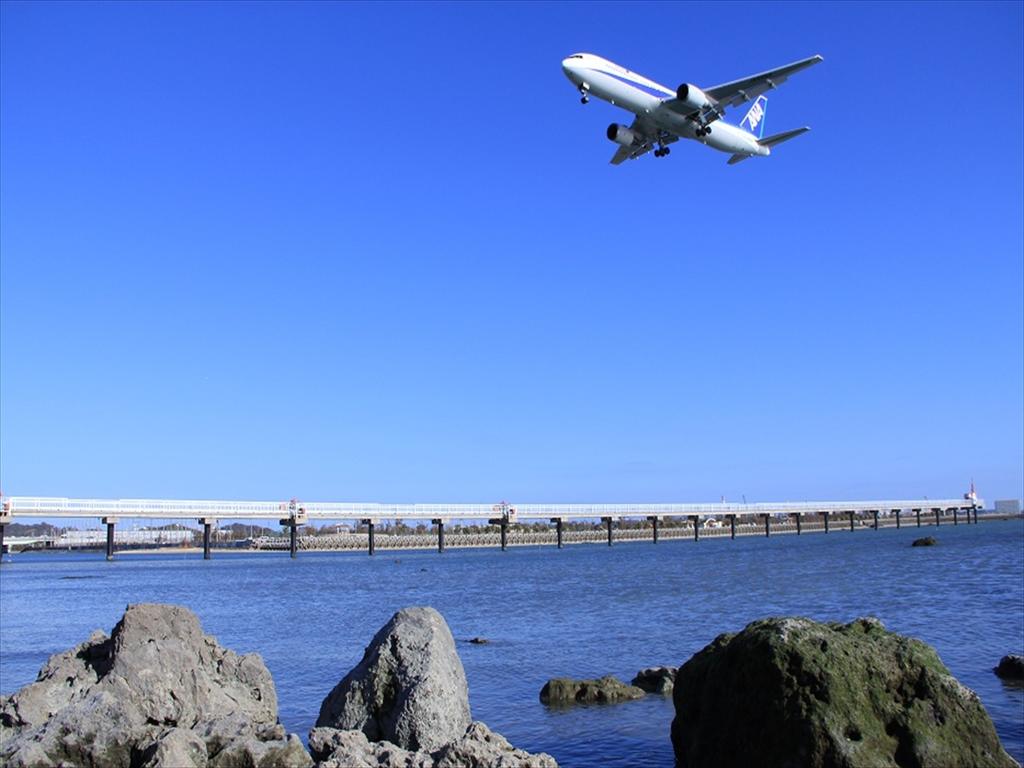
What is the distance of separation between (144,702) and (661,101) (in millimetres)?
33483

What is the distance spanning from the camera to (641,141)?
1666 inches

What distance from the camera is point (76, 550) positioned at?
607 feet

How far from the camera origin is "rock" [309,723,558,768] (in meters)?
8.12

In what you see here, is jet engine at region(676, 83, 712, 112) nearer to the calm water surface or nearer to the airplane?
the airplane

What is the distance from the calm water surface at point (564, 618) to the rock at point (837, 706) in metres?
3.58

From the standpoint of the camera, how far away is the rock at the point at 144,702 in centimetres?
Answer: 886

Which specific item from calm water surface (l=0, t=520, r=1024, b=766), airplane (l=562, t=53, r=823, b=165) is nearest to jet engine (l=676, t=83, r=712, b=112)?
airplane (l=562, t=53, r=823, b=165)

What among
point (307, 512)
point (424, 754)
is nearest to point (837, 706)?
point (424, 754)

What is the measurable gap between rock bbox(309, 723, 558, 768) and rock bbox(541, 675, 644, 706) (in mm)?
9317

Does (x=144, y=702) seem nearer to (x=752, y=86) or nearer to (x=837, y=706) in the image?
(x=837, y=706)

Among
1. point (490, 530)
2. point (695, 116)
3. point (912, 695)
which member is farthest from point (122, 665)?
point (490, 530)

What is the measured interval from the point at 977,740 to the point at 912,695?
753mm

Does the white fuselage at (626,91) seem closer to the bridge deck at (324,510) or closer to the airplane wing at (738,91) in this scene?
the airplane wing at (738,91)

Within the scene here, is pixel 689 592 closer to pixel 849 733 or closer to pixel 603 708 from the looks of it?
pixel 603 708
